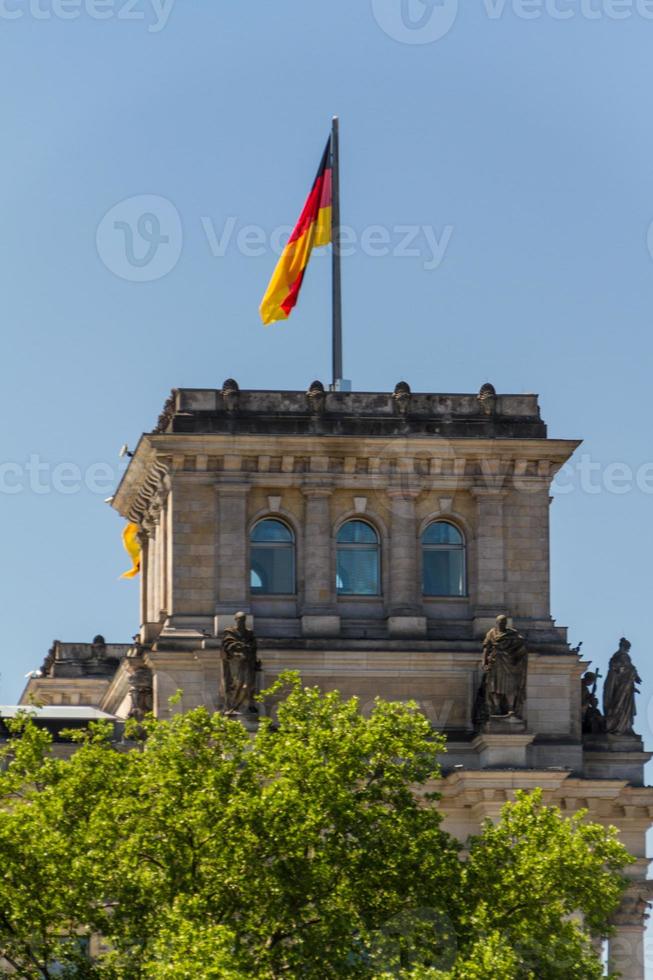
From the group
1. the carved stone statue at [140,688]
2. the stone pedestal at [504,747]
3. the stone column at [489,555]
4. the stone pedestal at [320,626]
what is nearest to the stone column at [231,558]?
the stone pedestal at [320,626]

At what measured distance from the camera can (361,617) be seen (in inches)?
4272

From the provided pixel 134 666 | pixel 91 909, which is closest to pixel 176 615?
pixel 134 666

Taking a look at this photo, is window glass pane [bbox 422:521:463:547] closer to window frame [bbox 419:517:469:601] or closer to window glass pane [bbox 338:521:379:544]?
window frame [bbox 419:517:469:601]

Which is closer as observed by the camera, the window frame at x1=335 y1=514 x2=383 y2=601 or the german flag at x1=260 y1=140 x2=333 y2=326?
the window frame at x1=335 y1=514 x2=383 y2=601

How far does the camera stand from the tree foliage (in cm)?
8694

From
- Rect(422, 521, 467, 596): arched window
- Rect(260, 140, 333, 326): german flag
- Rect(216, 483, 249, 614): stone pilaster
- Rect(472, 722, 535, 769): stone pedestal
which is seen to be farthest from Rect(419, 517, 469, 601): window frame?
Rect(260, 140, 333, 326): german flag

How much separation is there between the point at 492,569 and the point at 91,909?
24.6 metres

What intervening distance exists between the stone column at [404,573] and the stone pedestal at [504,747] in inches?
156

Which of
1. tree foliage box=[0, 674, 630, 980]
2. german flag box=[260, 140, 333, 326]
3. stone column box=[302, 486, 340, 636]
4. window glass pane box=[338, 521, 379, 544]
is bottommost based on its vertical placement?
tree foliage box=[0, 674, 630, 980]

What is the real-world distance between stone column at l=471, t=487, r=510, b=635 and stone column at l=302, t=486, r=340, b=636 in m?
4.03

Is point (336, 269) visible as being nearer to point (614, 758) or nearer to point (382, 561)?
point (382, 561)

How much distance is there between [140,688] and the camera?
356 feet

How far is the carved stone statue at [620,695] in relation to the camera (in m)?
110

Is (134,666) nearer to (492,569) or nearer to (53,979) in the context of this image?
(492,569)
